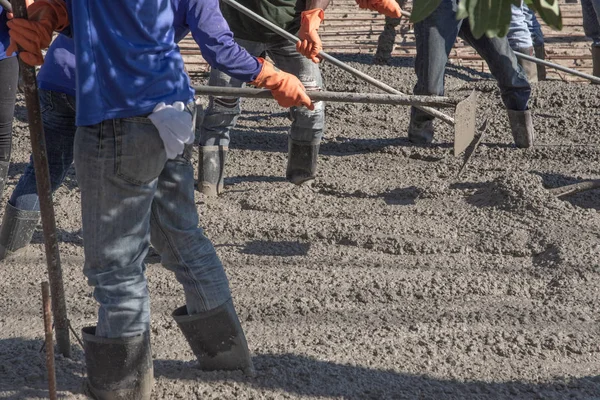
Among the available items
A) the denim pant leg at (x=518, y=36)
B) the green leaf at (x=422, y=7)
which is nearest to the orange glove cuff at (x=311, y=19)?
the denim pant leg at (x=518, y=36)

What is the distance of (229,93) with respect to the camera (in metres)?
3.55

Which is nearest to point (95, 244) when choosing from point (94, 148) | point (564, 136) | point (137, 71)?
point (94, 148)

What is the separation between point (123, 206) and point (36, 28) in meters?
0.62

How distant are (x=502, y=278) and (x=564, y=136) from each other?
2.64 metres

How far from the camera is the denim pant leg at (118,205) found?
2410mm

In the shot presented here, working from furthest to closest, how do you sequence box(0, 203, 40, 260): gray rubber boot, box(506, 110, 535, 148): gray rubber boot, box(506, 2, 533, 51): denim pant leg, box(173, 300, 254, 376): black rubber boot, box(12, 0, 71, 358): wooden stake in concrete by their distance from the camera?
box(506, 2, 533, 51): denim pant leg < box(506, 110, 535, 148): gray rubber boot < box(0, 203, 40, 260): gray rubber boot < box(173, 300, 254, 376): black rubber boot < box(12, 0, 71, 358): wooden stake in concrete

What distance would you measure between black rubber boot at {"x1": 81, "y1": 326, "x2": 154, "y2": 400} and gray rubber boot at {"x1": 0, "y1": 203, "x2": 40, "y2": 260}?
1.38 metres

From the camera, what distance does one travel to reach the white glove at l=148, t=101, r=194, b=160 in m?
2.38

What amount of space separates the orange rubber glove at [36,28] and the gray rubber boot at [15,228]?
1.38m

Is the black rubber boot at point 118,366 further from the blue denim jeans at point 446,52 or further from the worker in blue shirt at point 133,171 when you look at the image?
the blue denim jeans at point 446,52

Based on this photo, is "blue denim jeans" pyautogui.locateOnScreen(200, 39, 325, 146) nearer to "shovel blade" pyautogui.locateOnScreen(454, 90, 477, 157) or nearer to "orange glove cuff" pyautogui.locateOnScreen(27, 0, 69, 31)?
"shovel blade" pyautogui.locateOnScreen(454, 90, 477, 157)

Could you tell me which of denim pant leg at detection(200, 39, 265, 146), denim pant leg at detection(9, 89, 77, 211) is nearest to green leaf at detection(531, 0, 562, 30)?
denim pant leg at detection(9, 89, 77, 211)

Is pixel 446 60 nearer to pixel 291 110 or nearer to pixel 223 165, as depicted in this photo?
pixel 291 110

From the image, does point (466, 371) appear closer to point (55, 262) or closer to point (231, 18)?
point (55, 262)
